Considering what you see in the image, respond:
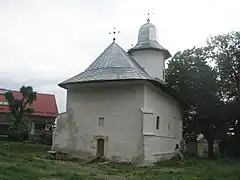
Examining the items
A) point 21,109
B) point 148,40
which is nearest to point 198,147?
point 148,40

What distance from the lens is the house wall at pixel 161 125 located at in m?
23.3

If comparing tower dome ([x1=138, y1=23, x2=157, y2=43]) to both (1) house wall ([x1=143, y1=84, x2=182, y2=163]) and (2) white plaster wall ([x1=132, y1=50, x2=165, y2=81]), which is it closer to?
(2) white plaster wall ([x1=132, y1=50, x2=165, y2=81])

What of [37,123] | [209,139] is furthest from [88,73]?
[37,123]

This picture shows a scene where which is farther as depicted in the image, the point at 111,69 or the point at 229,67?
the point at 229,67

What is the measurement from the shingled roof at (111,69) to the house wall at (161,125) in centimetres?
137

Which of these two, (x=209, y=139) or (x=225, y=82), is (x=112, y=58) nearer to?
(x=225, y=82)

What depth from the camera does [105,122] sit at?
79.2ft

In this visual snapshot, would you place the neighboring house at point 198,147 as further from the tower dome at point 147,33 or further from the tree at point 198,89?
the tower dome at point 147,33

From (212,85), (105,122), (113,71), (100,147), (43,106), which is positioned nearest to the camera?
(105,122)

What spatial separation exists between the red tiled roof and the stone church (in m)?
22.0

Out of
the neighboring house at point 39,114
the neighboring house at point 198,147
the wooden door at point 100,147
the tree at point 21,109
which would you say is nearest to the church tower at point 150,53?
the wooden door at point 100,147

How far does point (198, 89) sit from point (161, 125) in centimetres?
642

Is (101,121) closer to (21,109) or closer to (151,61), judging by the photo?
(151,61)

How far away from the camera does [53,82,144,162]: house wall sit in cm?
2341
